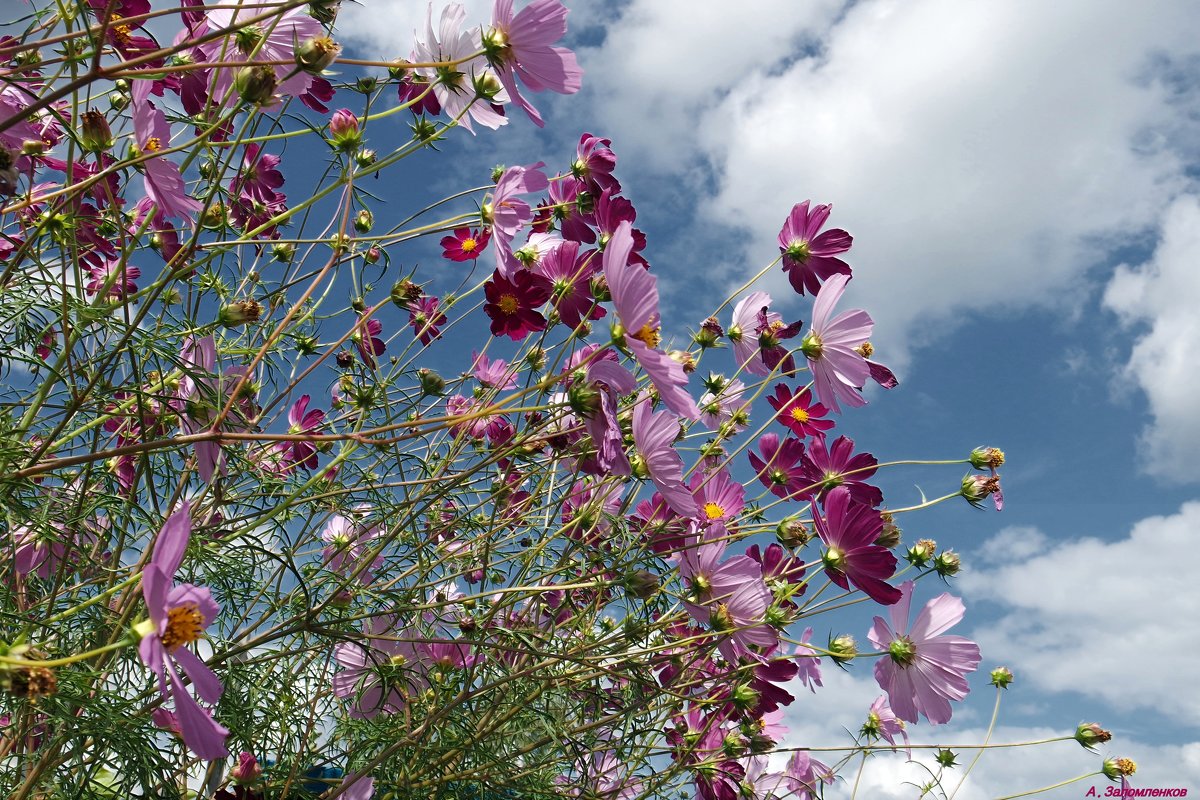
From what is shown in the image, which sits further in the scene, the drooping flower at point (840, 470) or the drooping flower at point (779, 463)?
the drooping flower at point (779, 463)

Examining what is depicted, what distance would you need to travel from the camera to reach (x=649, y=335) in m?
0.77

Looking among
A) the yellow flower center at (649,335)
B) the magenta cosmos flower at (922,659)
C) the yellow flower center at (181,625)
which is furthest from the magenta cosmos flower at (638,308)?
A: the magenta cosmos flower at (922,659)

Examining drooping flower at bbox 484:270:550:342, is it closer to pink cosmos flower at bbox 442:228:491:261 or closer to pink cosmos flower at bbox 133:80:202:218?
pink cosmos flower at bbox 442:228:491:261

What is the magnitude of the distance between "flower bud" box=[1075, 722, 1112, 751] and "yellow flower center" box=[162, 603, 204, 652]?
3.81 feet

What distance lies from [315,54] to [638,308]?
284 millimetres

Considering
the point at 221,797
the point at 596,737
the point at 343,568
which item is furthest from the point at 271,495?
the point at 596,737

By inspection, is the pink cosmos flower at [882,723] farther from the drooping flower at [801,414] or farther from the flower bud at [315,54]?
the flower bud at [315,54]

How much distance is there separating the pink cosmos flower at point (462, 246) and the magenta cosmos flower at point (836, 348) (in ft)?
1.37

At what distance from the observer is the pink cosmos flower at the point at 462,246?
1.14 meters

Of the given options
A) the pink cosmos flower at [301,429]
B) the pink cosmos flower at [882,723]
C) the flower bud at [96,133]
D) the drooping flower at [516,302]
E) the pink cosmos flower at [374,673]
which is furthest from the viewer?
the pink cosmos flower at [882,723]

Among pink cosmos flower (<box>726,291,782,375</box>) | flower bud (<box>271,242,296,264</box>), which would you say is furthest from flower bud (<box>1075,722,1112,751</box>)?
flower bud (<box>271,242,296,264</box>)

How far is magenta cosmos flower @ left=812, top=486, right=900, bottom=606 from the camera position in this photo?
90 centimetres

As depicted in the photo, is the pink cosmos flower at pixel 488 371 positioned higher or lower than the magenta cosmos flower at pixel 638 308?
higher

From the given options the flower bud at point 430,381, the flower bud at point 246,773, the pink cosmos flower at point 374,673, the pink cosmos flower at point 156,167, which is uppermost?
the flower bud at point 430,381
